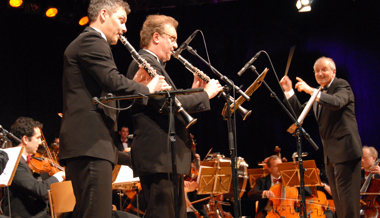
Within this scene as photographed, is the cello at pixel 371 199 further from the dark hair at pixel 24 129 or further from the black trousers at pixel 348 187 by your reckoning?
the dark hair at pixel 24 129

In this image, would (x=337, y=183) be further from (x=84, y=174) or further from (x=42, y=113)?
(x=42, y=113)

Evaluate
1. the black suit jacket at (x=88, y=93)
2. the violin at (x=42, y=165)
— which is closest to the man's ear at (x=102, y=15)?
the black suit jacket at (x=88, y=93)

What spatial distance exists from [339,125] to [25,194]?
3.37 m

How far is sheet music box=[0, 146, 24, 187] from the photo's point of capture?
316 centimetres

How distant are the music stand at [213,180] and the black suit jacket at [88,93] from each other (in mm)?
3378

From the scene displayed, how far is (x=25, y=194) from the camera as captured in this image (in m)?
3.88

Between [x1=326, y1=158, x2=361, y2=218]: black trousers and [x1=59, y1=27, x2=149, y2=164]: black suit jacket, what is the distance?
2609mm

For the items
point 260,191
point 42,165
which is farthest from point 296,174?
point 42,165

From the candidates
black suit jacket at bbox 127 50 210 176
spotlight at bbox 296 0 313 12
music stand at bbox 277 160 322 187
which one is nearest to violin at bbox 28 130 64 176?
black suit jacket at bbox 127 50 210 176

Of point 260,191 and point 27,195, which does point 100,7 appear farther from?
point 260,191

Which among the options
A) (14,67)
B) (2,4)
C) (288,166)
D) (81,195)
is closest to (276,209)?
(288,166)

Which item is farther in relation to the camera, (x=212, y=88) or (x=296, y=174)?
(x=296, y=174)

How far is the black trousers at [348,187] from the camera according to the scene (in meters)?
3.97

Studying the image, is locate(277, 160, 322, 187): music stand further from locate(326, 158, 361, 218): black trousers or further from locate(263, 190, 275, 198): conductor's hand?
locate(326, 158, 361, 218): black trousers
